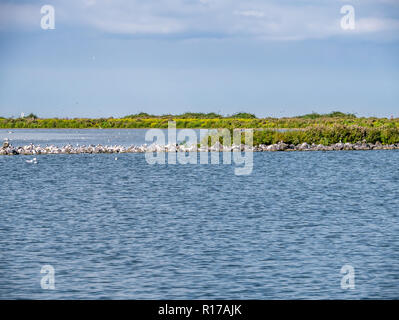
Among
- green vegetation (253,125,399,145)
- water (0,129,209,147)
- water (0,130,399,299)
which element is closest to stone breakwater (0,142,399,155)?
green vegetation (253,125,399,145)

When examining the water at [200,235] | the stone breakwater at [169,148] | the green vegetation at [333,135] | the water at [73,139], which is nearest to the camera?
the water at [200,235]

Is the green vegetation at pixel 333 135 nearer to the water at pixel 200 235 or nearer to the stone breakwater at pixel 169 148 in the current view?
the stone breakwater at pixel 169 148

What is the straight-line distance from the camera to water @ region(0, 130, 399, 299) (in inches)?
530

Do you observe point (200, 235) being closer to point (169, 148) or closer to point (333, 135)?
point (169, 148)

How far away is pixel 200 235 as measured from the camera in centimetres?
1878

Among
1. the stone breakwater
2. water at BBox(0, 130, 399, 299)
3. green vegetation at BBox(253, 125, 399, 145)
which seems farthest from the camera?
green vegetation at BBox(253, 125, 399, 145)

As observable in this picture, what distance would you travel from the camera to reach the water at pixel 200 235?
13453 millimetres

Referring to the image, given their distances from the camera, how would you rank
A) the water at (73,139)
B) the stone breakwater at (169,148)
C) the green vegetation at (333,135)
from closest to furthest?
the stone breakwater at (169,148), the green vegetation at (333,135), the water at (73,139)

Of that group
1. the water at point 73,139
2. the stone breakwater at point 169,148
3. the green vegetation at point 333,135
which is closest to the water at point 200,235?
the stone breakwater at point 169,148

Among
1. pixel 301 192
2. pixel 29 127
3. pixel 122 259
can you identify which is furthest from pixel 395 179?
pixel 29 127

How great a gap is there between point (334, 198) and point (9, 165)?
79.2ft

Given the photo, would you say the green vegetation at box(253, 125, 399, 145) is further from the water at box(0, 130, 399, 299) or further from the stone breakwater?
the water at box(0, 130, 399, 299)

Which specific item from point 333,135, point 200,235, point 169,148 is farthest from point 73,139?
point 200,235
